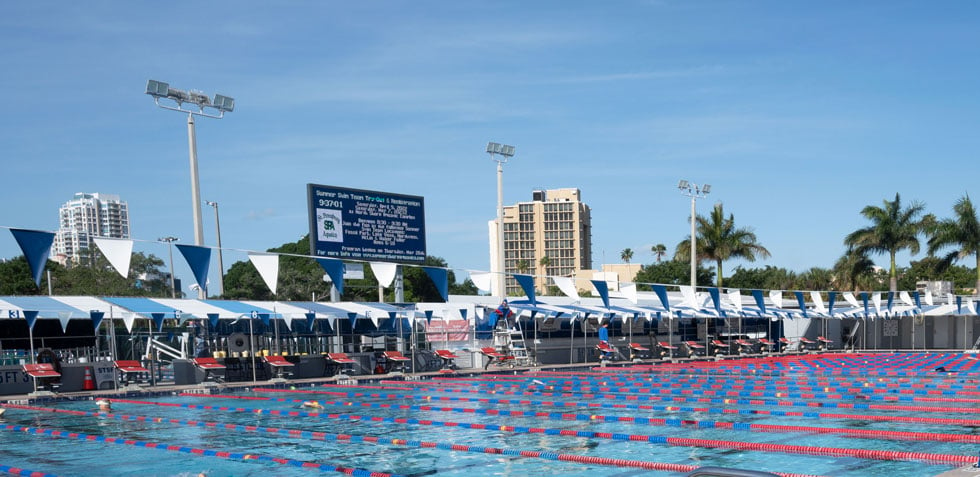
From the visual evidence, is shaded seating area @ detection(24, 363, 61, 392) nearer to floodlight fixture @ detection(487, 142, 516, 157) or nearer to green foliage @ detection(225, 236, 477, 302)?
floodlight fixture @ detection(487, 142, 516, 157)

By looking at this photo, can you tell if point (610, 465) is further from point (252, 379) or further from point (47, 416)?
point (252, 379)

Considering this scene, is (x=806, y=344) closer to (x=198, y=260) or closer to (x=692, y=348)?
(x=692, y=348)

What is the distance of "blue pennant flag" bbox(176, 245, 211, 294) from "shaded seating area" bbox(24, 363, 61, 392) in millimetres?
5949

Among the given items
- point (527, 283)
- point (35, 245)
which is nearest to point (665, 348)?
point (527, 283)

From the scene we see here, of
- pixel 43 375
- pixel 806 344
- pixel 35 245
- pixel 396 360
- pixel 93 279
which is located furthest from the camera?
pixel 93 279

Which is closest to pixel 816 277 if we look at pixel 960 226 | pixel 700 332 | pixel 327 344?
pixel 960 226

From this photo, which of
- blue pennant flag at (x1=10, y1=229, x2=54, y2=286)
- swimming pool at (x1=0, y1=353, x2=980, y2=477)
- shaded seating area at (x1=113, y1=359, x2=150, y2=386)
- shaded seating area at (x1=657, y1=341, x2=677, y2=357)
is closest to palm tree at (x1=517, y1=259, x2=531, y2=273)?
shaded seating area at (x1=657, y1=341, x2=677, y2=357)

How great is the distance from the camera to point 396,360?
28000 mm

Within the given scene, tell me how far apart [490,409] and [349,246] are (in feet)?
47.5

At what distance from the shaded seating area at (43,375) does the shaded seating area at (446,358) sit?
11.1 metres

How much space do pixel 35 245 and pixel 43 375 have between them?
7.39 m

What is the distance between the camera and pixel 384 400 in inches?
782

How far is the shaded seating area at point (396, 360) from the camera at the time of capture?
92.1ft

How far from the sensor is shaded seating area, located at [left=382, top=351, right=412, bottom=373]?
28.1 m
